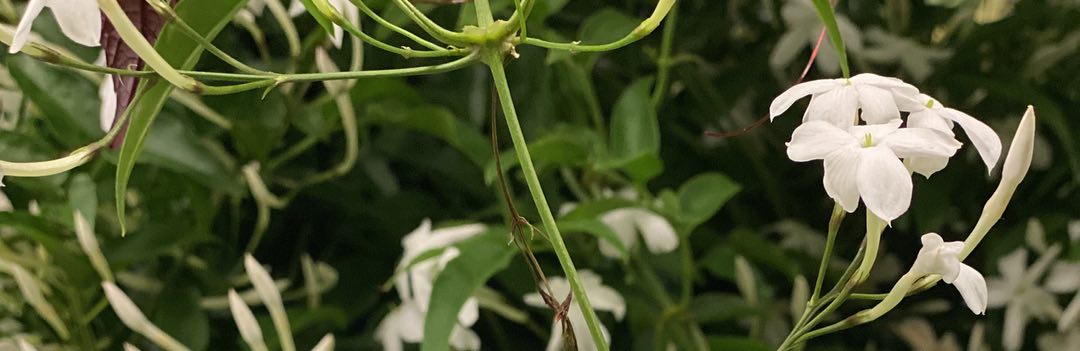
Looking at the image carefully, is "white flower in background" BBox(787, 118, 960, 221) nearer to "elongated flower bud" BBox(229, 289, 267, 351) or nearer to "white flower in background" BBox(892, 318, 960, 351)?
"elongated flower bud" BBox(229, 289, 267, 351)

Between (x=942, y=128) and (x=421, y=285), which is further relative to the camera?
(x=421, y=285)

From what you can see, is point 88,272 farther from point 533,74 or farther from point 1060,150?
point 1060,150

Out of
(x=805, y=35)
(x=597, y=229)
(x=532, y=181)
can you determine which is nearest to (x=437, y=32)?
(x=532, y=181)

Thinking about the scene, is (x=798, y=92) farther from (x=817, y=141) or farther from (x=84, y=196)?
(x=84, y=196)

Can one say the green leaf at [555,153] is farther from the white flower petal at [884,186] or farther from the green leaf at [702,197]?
the white flower petal at [884,186]

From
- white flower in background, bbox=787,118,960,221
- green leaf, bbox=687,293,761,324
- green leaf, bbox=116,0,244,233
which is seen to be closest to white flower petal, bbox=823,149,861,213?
white flower in background, bbox=787,118,960,221

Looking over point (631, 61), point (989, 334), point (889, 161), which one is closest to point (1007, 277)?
point (989, 334)
